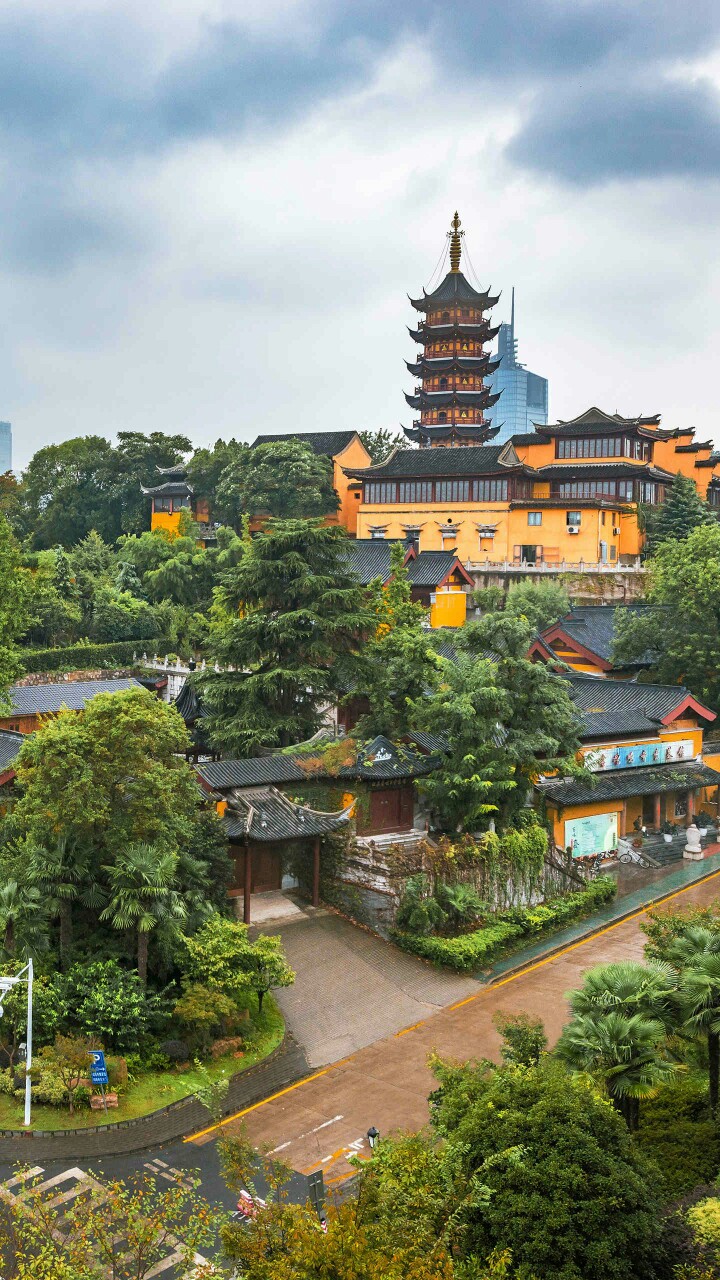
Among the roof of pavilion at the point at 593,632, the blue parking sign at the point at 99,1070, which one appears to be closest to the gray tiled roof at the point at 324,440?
the roof of pavilion at the point at 593,632

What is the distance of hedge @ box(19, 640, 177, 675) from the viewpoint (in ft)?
142

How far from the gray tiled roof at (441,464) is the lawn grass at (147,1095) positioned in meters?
39.4

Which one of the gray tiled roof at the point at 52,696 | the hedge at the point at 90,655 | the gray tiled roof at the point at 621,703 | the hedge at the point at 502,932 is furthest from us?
the hedge at the point at 90,655

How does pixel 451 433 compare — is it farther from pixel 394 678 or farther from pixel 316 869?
pixel 316 869

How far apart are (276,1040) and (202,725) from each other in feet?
37.4

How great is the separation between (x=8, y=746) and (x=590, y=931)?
513 inches

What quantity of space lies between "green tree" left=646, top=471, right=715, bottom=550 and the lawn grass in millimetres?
39579

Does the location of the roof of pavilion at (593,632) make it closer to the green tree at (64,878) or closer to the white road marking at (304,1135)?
the green tree at (64,878)

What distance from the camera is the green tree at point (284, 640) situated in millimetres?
26312

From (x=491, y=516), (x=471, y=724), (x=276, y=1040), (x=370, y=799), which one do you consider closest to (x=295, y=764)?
(x=370, y=799)

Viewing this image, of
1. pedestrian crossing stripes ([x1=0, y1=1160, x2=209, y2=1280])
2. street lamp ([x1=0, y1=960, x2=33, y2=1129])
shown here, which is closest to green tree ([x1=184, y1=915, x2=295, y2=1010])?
street lamp ([x1=0, y1=960, x2=33, y2=1129])

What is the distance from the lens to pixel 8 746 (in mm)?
24172

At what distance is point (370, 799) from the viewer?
24.3m

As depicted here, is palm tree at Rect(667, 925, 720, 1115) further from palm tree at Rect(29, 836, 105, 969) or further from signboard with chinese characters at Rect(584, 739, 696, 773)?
signboard with chinese characters at Rect(584, 739, 696, 773)
